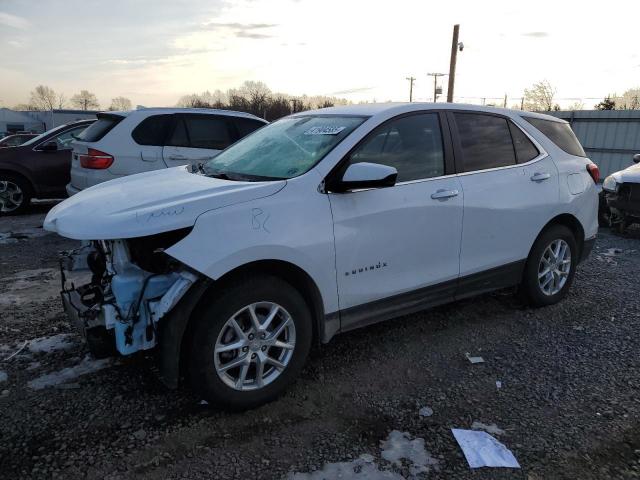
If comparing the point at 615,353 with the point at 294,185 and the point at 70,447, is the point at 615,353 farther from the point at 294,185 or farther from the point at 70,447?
the point at 70,447

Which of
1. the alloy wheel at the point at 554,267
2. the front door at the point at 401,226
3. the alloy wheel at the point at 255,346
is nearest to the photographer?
the alloy wheel at the point at 255,346

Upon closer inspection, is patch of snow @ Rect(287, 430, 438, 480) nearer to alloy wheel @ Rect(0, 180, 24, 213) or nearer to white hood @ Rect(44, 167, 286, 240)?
white hood @ Rect(44, 167, 286, 240)

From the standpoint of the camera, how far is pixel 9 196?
8.94 meters

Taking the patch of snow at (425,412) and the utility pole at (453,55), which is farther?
the utility pole at (453,55)

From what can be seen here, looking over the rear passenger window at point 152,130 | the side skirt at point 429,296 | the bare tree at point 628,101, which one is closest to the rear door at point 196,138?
the rear passenger window at point 152,130

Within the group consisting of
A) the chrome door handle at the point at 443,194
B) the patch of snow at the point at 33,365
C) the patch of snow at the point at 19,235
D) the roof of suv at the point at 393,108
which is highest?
the roof of suv at the point at 393,108

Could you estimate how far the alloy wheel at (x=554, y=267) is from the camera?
4.59 m

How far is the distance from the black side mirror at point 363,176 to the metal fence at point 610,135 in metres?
15.0

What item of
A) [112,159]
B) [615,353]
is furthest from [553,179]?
[112,159]

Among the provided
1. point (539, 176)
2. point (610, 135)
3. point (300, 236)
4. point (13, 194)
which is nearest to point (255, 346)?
point (300, 236)

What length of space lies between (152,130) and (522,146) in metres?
5.05

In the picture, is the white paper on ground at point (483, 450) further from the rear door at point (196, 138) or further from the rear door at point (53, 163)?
the rear door at point (53, 163)

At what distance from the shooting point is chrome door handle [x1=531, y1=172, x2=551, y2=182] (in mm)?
4312

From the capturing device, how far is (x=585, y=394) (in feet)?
10.8
